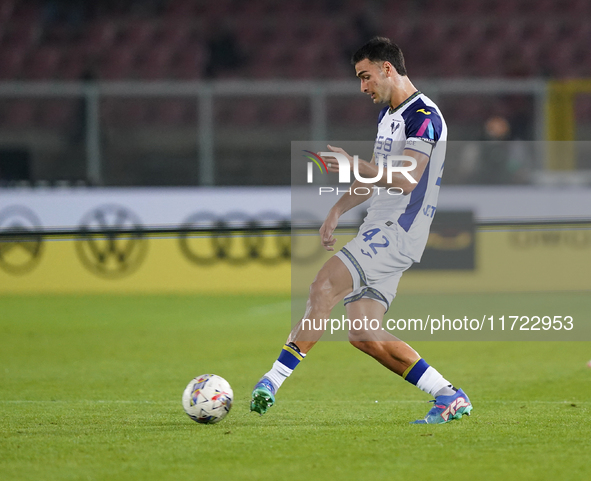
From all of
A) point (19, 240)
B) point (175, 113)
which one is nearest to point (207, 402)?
point (19, 240)

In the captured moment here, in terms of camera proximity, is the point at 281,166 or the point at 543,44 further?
the point at 543,44

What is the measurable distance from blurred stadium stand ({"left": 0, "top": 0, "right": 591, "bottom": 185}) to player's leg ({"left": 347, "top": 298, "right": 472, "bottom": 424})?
34.8ft

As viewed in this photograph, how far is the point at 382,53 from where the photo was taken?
16.6ft

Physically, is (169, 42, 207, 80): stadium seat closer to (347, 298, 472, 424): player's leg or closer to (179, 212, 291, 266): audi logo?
(179, 212, 291, 266): audi logo

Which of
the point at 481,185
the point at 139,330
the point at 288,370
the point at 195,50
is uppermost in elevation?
the point at 195,50

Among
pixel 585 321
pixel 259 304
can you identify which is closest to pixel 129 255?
pixel 259 304

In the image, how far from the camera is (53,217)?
42.5 feet

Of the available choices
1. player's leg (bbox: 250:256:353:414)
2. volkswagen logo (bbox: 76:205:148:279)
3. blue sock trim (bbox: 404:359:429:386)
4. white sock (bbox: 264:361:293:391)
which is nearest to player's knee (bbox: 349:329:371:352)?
player's leg (bbox: 250:256:353:414)

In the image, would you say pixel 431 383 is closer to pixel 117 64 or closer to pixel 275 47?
pixel 117 64

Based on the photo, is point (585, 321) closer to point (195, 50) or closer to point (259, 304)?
point (259, 304)

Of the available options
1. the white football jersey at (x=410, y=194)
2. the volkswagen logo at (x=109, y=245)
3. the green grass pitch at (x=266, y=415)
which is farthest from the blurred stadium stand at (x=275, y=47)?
the white football jersey at (x=410, y=194)

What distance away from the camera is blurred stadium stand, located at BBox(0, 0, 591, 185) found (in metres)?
16.3

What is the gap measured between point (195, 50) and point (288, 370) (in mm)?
14963

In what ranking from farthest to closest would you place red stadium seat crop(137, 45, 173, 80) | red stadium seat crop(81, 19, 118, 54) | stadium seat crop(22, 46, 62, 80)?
1. red stadium seat crop(81, 19, 118, 54)
2. red stadium seat crop(137, 45, 173, 80)
3. stadium seat crop(22, 46, 62, 80)
